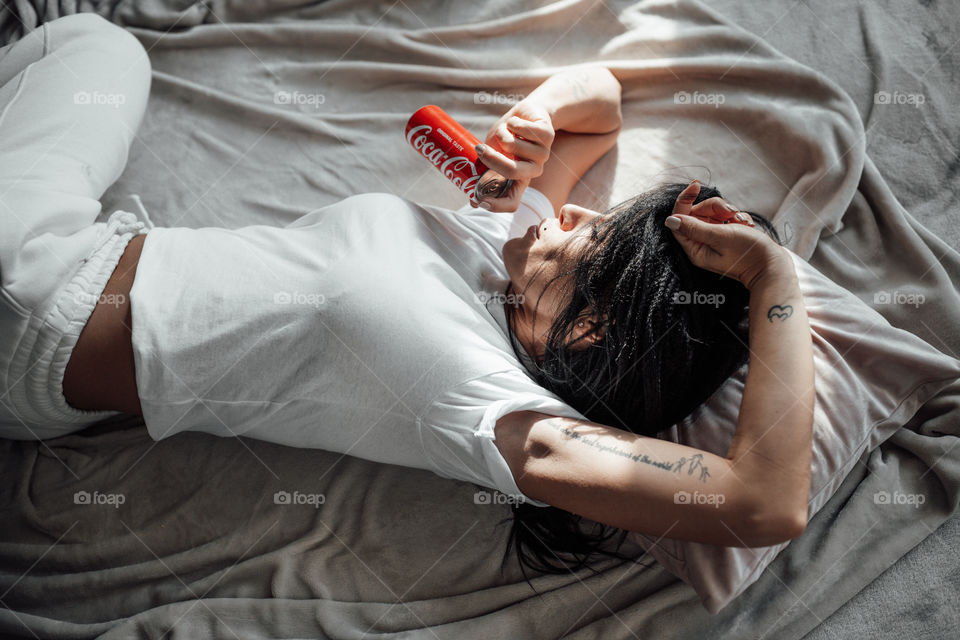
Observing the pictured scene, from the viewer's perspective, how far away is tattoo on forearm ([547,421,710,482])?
2.56 ft

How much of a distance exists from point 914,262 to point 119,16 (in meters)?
1.57

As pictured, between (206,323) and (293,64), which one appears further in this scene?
(293,64)

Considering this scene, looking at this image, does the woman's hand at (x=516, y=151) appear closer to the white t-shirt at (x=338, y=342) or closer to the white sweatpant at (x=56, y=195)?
the white t-shirt at (x=338, y=342)

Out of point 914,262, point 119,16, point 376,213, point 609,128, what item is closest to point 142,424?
point 376,213

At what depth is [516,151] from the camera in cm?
99

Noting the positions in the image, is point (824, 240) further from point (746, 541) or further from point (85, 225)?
point (85, 225)

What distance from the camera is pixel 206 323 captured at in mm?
932

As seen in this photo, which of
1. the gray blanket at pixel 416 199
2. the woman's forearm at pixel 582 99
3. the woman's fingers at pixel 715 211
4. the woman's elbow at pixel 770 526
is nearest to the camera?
the woman's elbow at pixel 770 526

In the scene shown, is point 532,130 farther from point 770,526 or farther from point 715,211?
point 770,526

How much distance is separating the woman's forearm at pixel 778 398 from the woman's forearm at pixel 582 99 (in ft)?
1.51

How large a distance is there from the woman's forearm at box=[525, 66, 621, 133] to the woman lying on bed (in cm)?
2

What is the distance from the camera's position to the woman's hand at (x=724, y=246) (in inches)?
32.9

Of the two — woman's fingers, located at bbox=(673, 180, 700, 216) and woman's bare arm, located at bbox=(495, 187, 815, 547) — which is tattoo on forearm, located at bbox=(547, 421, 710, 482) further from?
woman's fingers, located at bbox=(673, 180, 700, 216)

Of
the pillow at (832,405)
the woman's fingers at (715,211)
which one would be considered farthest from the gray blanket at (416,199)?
the woman's fingers at (715,211)
